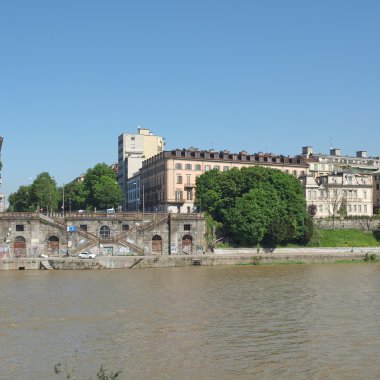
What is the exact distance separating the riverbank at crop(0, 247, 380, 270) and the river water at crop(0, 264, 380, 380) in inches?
Result: 531

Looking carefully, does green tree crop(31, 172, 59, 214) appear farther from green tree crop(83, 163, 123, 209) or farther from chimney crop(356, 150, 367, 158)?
chimney crop(356, 150, 367, 158)

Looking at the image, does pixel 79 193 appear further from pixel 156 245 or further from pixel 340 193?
pixel 340 193

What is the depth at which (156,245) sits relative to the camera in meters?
88.2

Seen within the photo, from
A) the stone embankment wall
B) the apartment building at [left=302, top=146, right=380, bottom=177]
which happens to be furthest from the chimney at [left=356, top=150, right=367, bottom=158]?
the stone embankment wall

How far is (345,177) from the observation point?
403 feet

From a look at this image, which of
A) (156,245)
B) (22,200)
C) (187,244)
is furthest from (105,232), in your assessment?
(22,200)

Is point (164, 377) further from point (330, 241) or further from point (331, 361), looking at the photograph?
point (330, 241)

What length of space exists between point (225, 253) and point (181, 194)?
30.8m

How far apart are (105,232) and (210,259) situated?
56.1 feet

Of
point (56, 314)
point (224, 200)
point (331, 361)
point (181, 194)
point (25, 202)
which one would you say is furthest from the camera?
point (25, 202)

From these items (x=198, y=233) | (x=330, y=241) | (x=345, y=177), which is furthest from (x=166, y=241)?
(x=345, y=177)

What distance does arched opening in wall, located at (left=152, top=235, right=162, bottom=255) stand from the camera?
3457 inches

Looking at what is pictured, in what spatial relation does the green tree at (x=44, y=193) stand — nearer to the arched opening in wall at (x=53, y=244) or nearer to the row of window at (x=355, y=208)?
the arched opening in wall at (x=53, y=244)

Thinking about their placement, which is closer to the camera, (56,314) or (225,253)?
(56,314)
